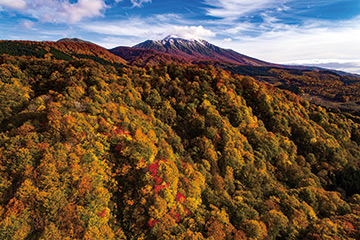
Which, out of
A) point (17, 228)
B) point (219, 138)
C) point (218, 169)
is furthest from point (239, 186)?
point (17, 228)

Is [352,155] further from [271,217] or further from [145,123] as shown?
[145,123]

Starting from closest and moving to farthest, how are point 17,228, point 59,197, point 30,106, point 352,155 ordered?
point 17,228 < point 59,197 < point 30,106 < point 352,155

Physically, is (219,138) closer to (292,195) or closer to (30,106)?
(292,195)

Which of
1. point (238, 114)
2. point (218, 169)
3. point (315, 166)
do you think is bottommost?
point (315, 166)

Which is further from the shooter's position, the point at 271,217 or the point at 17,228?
the point at 271,217

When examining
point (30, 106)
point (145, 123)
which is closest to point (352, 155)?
point (145, 123)

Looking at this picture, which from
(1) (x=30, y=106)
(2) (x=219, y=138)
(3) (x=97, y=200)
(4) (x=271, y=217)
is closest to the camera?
(3) (x=97, y=200)

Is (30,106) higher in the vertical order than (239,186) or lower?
higher
